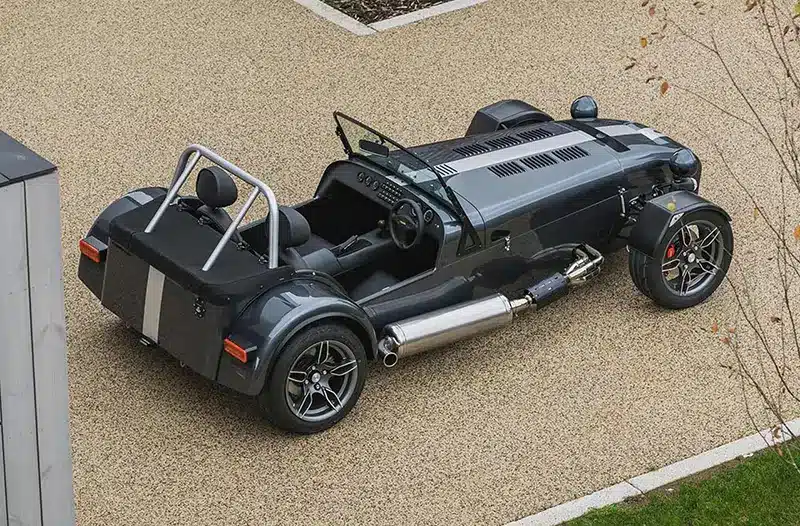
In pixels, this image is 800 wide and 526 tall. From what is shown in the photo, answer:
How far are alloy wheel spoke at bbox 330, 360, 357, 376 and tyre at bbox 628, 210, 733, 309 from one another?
188 cm

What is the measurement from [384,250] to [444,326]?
0.54 m

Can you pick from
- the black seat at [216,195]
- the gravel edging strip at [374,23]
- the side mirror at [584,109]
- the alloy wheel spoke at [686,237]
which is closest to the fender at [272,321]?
the black seat at [216,195]

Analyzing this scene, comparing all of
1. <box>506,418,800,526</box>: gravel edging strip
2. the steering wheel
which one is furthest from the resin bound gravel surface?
the steering wheel

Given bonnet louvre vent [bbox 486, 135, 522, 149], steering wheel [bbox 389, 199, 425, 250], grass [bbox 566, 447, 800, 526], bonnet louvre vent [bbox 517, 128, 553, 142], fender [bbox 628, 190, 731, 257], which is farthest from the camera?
bonnet louvre vent [bbox 517, 128, 553, 142]

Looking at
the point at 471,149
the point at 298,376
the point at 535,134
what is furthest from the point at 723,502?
the point at 535,134

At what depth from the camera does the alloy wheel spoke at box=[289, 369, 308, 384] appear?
257 inches

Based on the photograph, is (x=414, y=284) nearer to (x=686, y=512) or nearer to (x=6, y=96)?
(x=686, y=512)

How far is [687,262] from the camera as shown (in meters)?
7.64

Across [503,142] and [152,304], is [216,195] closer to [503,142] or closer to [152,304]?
[152,304]

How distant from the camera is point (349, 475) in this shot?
6.43 meters

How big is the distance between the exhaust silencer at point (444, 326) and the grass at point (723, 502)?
1.28 m

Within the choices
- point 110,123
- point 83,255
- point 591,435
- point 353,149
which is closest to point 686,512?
point 591,435

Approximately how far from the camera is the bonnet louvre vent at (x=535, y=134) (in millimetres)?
7922

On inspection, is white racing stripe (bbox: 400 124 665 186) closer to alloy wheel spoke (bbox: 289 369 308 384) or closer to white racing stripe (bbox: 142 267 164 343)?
alloy wheel spoke (bbox: 289 369 308 384)
